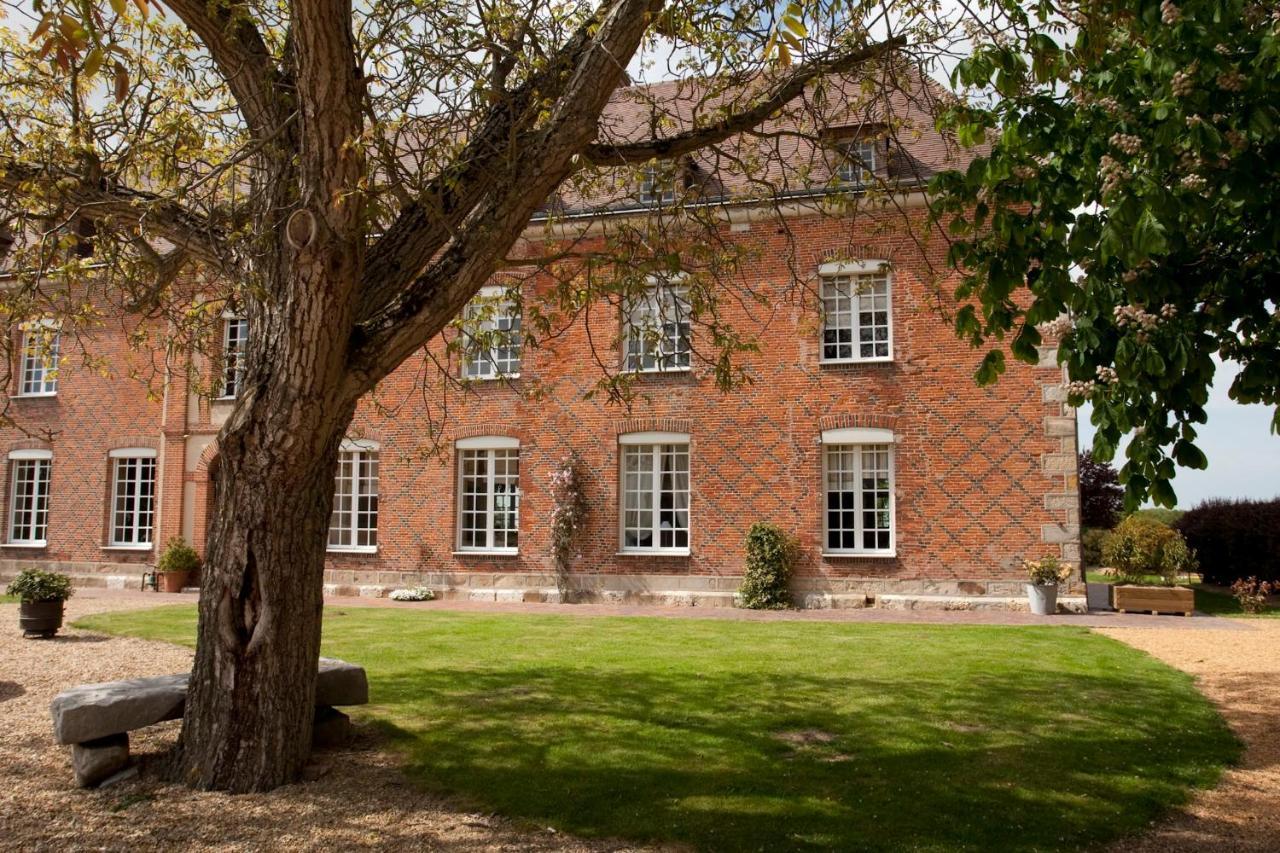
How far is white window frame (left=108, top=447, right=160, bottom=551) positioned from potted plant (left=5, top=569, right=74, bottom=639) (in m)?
8.19

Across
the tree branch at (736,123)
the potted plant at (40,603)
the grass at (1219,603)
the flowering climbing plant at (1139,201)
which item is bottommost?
the grass at (1219,603)

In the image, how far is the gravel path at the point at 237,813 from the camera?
4.54 metres

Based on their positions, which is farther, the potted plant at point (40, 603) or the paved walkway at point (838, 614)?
the paved walkway at point (838, 614)

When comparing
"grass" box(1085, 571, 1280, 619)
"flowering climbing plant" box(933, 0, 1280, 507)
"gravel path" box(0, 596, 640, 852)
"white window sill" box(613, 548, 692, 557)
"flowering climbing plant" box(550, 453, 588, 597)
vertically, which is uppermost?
"flowering climbing plant" box(933, 0, 1280, 507)

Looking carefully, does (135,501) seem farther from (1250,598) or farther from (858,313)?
(1250,598)

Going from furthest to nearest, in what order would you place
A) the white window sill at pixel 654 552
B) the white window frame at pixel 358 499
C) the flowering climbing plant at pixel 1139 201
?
1. the white window frame at pixel 358 499
2. the white window sill at pixel 654 552
3. the flowering climbing plant at pixel 1139 201

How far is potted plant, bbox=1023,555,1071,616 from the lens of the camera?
543 inches

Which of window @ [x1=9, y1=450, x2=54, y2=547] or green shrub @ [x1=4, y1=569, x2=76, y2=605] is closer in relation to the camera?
green shrub @ [x1=4, y1=569, x2=76, y2=605]


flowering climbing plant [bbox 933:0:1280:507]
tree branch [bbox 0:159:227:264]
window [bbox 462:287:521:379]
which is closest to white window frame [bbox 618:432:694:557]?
window [bbox 462:287:521:379]

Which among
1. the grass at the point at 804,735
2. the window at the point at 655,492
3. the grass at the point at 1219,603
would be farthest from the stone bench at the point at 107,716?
the grass at the point at 1219,603

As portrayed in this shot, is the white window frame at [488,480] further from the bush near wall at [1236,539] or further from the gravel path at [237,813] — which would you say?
the bush near wall at [1236,539]

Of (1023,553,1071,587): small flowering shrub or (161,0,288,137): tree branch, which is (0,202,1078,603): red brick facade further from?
(161,0,288,137): tree branch

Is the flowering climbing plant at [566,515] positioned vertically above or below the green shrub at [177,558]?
above

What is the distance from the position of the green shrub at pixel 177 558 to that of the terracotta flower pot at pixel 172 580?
0.08 m
